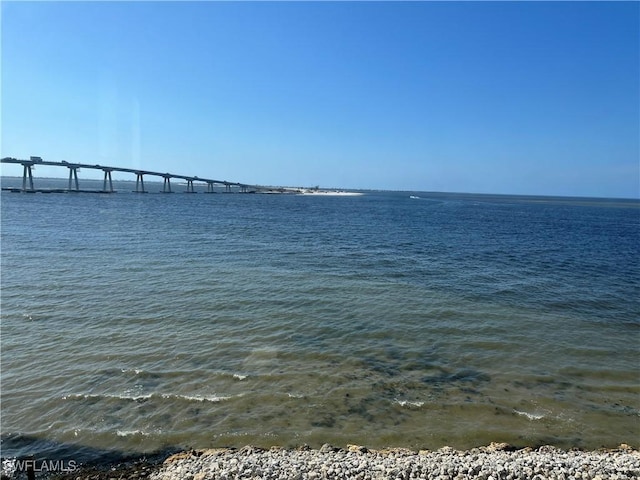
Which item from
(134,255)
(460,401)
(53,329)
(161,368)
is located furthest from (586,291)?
(134,255)

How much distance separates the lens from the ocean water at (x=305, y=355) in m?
9.31

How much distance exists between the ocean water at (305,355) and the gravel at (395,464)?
64 centimetres

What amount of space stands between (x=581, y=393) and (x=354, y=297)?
10897 mm

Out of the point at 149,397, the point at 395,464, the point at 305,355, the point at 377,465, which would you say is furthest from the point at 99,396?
the point at 395,464

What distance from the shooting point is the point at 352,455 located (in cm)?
810

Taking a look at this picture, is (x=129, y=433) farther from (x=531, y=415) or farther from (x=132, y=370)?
(x=531, y=415)

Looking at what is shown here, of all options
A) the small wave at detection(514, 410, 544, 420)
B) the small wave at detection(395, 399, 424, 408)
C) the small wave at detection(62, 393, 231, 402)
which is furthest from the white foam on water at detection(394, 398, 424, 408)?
the small wave at detection(62, 393, 231, 402)

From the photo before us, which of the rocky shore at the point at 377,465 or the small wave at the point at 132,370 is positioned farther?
the small wave at the point at 132,370

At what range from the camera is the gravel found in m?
7.28

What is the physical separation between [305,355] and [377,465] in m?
5.86

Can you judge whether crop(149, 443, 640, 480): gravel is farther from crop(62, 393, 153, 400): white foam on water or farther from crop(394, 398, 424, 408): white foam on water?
crop(62, 393, 153, 400): white foam on water

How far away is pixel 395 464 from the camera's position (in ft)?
25.3

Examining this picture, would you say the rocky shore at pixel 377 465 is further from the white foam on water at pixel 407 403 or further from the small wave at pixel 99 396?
the small wave at pixel 99 396

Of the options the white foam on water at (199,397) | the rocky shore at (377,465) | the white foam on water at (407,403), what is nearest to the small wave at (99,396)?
the white foam on water at (199,397)
